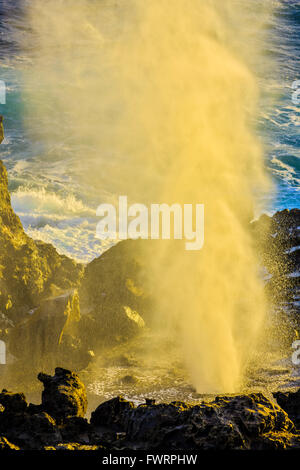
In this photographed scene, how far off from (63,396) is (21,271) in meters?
6.42

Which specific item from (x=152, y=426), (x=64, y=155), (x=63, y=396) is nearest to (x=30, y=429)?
(x=63, y=396)

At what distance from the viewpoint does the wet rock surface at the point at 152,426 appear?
31.9 ft

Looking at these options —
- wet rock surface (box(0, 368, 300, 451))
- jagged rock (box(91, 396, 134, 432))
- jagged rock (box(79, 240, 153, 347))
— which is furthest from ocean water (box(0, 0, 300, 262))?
wet rock surface (box(0, 368, 300, 451))

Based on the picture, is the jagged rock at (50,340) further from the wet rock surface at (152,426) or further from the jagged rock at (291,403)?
the jagged rock at (291,403)

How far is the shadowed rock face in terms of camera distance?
17062mm

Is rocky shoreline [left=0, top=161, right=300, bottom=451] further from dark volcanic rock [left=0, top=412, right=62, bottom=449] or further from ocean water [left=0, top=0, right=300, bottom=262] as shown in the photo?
ocean water [left=0, top=0, right=300, bottom=262]

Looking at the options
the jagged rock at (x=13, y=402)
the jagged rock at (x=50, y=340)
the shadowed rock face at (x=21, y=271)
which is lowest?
the jagged rock at (x=50, y=340)

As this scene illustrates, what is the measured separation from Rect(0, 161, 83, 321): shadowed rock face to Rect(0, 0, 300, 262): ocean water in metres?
6.46

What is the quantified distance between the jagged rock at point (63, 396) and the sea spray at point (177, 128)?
13.4 ft

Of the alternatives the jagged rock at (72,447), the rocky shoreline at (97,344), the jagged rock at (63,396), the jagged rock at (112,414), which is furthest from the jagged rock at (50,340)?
the jagged rock at (72,447)

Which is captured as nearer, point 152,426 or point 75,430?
point 152,426

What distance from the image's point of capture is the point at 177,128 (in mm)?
38125

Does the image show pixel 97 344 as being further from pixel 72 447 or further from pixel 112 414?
pixel 72 447

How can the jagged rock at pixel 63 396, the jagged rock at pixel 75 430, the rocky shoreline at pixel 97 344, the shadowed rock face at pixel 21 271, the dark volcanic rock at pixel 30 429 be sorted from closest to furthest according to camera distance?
1. the rocky shoreline at pixel 97 344
2. the dark volcanic rock at pixel 30 429
3. the jagged rock at pixel 75 430
4. the jagged rock at pixel 63 396
5. the shadowed rock face at pixel 21 271
